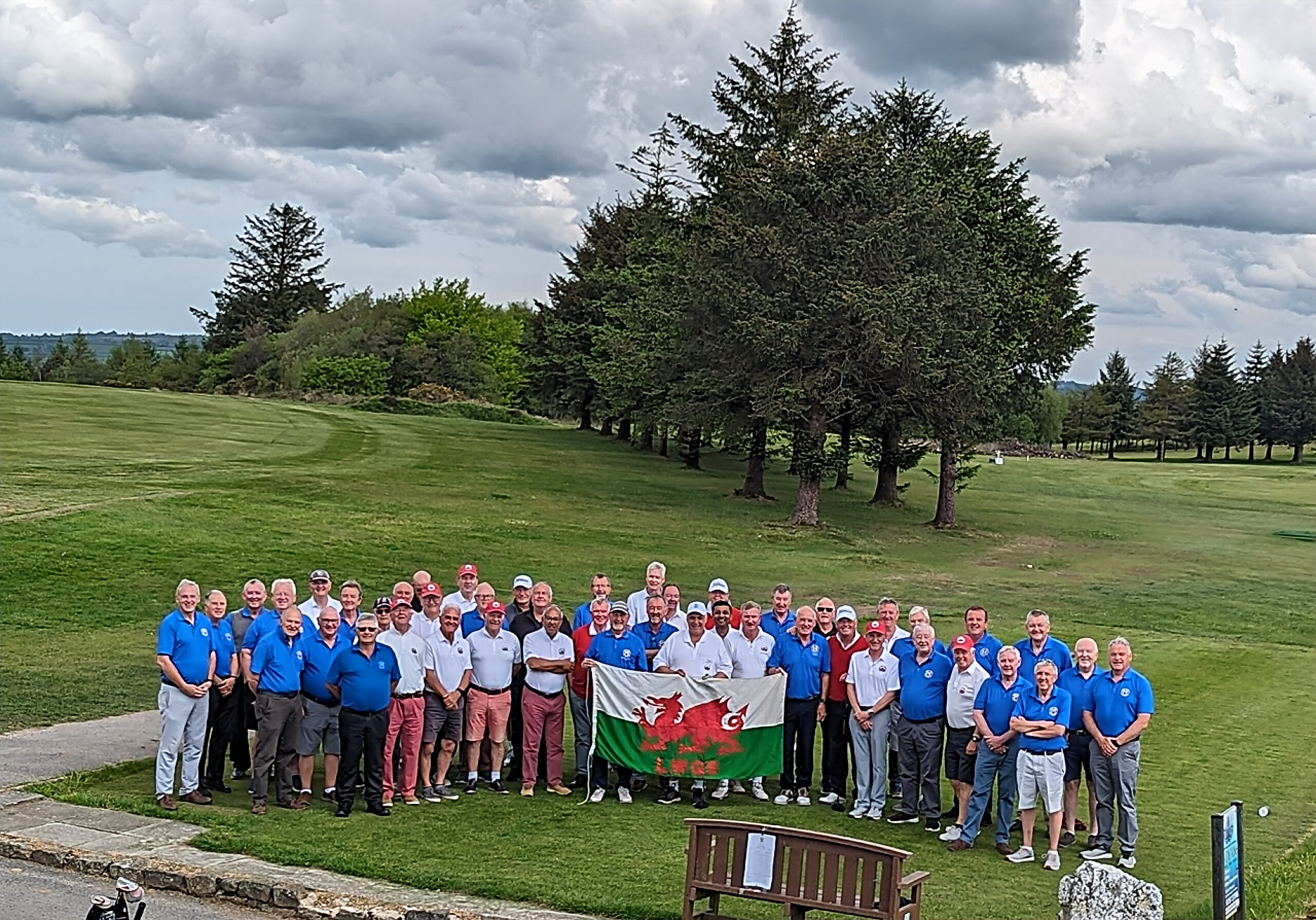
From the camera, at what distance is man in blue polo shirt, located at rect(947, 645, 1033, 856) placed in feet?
39.7

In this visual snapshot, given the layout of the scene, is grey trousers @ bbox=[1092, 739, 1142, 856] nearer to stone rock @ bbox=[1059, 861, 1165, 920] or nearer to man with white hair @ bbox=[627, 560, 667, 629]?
stone rock @ bbox=[1059, 861, 1165, 920]

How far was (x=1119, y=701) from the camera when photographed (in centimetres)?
1191

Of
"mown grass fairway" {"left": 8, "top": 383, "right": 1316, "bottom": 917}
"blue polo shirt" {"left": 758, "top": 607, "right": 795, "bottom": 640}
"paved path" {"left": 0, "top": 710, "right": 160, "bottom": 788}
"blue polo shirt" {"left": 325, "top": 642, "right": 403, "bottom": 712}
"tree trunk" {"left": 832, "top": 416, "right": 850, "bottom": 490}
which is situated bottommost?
"paved path" {"left": 0, "top": 710, "right": 160, "bottom": 788}

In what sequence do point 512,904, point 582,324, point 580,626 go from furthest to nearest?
point 582,324 → point 580,626 → point 512,904

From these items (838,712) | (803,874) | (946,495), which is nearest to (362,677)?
(838,712)

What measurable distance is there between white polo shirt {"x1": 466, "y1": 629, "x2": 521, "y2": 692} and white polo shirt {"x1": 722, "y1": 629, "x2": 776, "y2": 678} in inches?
85.4

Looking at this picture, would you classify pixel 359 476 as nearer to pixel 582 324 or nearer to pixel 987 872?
pixel 582 324

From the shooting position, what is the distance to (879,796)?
13242 millimetres

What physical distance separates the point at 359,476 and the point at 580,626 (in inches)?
1154

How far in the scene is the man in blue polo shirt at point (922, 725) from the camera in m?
12.8

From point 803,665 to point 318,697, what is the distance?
184 inches

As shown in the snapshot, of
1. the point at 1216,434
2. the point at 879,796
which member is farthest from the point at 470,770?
the point at 1216,434

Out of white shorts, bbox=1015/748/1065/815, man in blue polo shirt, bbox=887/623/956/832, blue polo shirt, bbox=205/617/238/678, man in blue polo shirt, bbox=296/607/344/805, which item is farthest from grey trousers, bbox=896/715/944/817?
blue polo shirt, bbox=205/617/238/678

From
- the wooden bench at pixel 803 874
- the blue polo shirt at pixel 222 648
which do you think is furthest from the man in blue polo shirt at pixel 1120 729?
the blue polo shirt at pixel 222 648
